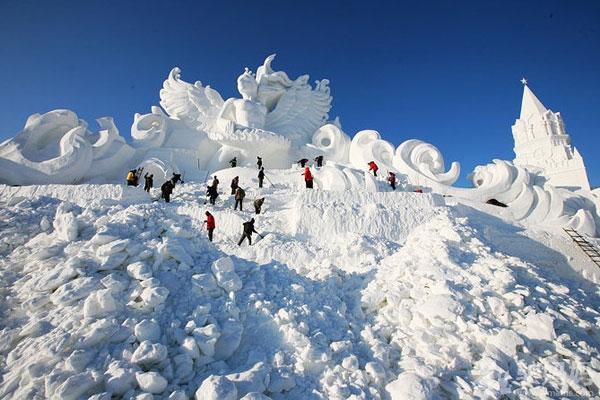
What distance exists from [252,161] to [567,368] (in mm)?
14120

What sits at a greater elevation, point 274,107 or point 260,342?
point 274,107

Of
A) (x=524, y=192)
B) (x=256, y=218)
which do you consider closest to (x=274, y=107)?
(x=256, y=218)

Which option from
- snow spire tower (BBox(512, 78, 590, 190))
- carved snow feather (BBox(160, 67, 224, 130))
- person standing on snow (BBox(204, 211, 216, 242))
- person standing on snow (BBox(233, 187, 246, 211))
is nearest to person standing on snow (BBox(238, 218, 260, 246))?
person standing on snow (BBox(204, 211, 216, 242))

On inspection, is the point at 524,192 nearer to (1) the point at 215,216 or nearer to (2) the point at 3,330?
(1) the point at 215,216

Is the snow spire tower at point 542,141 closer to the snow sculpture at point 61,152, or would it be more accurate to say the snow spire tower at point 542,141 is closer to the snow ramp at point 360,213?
the snow ramp at point 360,213

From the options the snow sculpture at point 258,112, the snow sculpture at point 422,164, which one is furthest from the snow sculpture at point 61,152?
the snow sculpture at point 422,164

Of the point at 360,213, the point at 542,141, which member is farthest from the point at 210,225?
the point at 542,141

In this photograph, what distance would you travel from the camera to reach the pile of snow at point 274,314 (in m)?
4.28

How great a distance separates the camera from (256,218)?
378 inches

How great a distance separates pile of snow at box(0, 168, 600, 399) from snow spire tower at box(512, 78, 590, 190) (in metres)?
15.2

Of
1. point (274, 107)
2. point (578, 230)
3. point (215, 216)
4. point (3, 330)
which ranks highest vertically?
point (274, 107)

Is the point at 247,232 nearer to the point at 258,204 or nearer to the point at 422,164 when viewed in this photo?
the point at 258,204

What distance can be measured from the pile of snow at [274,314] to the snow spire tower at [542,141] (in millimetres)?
15245

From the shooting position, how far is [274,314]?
18.7ft
